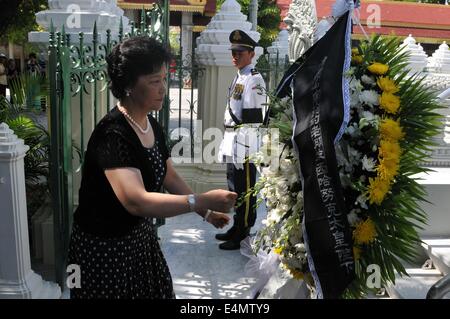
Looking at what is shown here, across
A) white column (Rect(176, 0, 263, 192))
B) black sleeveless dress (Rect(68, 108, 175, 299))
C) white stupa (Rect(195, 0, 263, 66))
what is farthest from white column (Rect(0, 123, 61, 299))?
white stupa (Rect(195, 0, 263, 66))

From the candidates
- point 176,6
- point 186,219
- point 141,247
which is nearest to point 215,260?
point 186,219

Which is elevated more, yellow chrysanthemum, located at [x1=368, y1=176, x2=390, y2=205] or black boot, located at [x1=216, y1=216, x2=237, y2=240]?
yellow chrysanthemum, located at [x1=368, y1=176, x2=390, y2=205]

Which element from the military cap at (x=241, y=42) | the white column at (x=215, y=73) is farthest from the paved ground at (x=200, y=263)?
the military cap at (x=241, y=42)

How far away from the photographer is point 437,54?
7793 millimetres

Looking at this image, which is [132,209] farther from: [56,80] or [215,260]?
[215,260]

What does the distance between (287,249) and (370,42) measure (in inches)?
40.0

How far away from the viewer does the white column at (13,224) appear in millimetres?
2760

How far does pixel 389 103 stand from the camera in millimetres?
2051

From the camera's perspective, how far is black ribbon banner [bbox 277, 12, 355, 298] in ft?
6.35

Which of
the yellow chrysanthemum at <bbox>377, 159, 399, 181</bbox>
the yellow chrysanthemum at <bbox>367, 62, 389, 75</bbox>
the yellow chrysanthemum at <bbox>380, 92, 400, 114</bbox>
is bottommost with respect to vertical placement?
the yellow chrysanthemum at <bbox>377, 159, 399, 181</bbox>

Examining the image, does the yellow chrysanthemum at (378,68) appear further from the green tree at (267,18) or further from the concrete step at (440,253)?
the green tree at (267,18)

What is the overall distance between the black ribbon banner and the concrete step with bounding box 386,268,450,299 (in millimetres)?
1447

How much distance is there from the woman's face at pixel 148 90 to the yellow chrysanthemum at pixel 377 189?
3.03 feet

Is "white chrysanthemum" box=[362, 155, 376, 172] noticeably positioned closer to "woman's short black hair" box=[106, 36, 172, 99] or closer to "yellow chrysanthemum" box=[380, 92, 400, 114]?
"yellow chrysanthemum" box=[380, 92, 400, 114]
